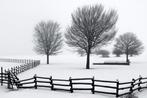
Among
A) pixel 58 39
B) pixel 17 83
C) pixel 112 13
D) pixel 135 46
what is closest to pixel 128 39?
pixel 135 46

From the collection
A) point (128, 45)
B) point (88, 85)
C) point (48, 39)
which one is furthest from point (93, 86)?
point (128, 45)

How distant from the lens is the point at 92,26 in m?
34.8

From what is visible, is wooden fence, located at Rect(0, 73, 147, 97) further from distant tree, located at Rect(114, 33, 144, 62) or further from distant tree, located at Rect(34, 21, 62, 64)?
distant tree, located at Rect(114, 33, 144, 62)

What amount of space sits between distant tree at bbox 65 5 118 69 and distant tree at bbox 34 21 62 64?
1650 cm

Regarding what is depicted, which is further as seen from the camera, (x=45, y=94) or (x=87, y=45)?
(x=87, y=45)

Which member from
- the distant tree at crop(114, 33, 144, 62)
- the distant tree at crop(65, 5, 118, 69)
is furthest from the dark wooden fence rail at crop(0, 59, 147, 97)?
the distant tree at crop(114, 33, 144, 62)

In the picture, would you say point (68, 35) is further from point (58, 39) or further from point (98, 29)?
point (58, 39)

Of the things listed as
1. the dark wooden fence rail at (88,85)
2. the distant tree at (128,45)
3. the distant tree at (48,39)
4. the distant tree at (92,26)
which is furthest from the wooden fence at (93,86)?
the distant tree at (128,45)

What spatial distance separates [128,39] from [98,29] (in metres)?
30.4

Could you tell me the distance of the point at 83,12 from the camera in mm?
35188

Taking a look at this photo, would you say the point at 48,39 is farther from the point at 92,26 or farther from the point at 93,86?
the point at 93,86

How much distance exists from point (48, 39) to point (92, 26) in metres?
20.6

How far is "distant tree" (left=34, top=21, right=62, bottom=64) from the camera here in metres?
52.1

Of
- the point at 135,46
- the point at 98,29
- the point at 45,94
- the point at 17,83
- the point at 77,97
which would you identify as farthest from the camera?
the point at 135,46
